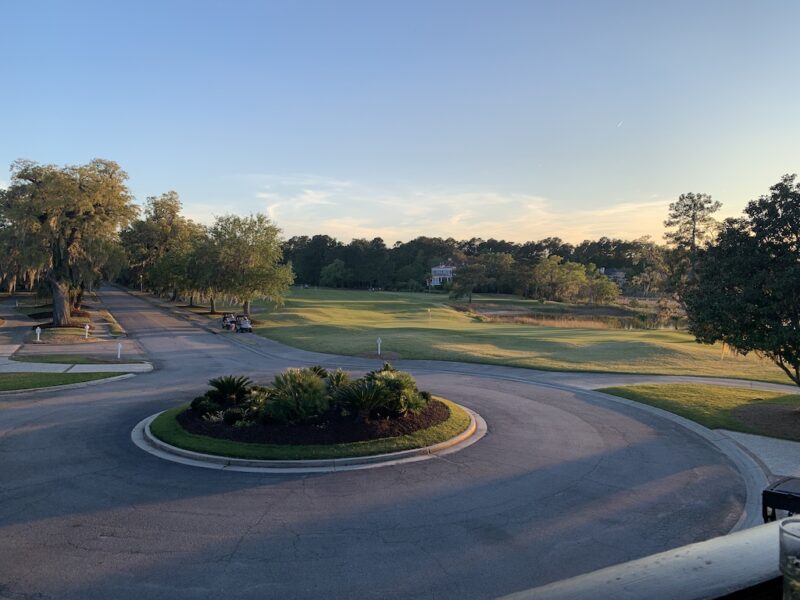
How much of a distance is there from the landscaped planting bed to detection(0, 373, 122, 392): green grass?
24.5 feet

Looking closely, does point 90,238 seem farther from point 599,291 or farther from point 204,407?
point 599,291

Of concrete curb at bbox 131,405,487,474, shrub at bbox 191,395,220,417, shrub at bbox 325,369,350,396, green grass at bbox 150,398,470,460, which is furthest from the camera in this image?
shrub at bbox 325,369,350,396

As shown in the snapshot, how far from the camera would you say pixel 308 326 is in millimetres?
42688

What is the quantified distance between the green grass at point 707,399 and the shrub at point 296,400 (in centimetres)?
1037

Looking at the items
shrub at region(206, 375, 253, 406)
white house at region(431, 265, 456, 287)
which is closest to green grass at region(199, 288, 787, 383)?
shrub at region(206, 375, 253, 406)

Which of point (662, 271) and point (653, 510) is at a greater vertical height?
point (662, 271)

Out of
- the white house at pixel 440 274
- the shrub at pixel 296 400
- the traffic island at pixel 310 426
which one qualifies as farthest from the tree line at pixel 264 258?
the white house at pixel 440 274

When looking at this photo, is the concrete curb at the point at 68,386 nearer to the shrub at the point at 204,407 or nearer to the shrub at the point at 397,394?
the shrub at the point at 204,407

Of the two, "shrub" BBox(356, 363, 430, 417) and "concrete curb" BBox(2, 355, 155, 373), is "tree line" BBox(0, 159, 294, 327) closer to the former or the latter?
"concrete curb" BBox(2, 355, 155, 373)

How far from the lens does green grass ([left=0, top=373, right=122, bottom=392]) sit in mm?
18172

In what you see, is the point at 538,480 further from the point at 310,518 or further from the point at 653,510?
the point at 310,518

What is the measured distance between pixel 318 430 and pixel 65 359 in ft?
61.1

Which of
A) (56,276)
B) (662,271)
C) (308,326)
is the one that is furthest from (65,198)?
(662,271)

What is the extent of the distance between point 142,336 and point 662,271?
136 ft
